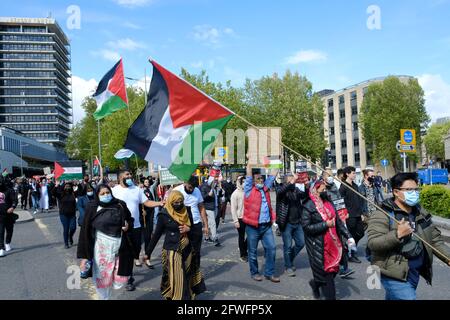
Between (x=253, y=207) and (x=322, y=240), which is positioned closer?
(x=322, y=240)

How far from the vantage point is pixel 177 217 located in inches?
208

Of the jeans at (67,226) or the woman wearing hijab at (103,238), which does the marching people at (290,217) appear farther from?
the jeans at (67,226)

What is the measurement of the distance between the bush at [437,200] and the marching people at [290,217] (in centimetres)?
650

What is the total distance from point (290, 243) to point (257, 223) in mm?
941

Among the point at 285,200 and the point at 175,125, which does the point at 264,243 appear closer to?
the point at 285,200

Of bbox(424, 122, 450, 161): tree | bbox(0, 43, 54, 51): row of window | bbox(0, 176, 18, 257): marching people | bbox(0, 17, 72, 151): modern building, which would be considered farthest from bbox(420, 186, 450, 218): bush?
bbox(0, 43, 54, 51): row of window

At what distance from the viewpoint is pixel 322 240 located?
5.23 meters

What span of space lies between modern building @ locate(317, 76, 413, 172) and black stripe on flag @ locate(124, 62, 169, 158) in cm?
7052

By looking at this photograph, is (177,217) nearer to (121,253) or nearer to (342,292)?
(121,253)

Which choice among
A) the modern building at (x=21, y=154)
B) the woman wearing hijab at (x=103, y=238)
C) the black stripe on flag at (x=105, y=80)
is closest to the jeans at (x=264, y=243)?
the woman wearing hijab at (x=103, y=238)

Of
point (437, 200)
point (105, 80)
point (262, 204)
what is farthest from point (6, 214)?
point (437, 200)

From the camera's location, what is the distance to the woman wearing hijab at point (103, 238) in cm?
529

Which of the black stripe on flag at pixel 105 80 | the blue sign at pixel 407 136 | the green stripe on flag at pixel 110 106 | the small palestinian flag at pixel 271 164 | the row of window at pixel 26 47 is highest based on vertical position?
the row of window at pixel 26 47

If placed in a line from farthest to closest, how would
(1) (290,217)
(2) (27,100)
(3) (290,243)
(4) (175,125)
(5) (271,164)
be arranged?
(2) (27,100), (5) (271,164), (1) (290,217), (3) (290,243), (4) (175,125)
